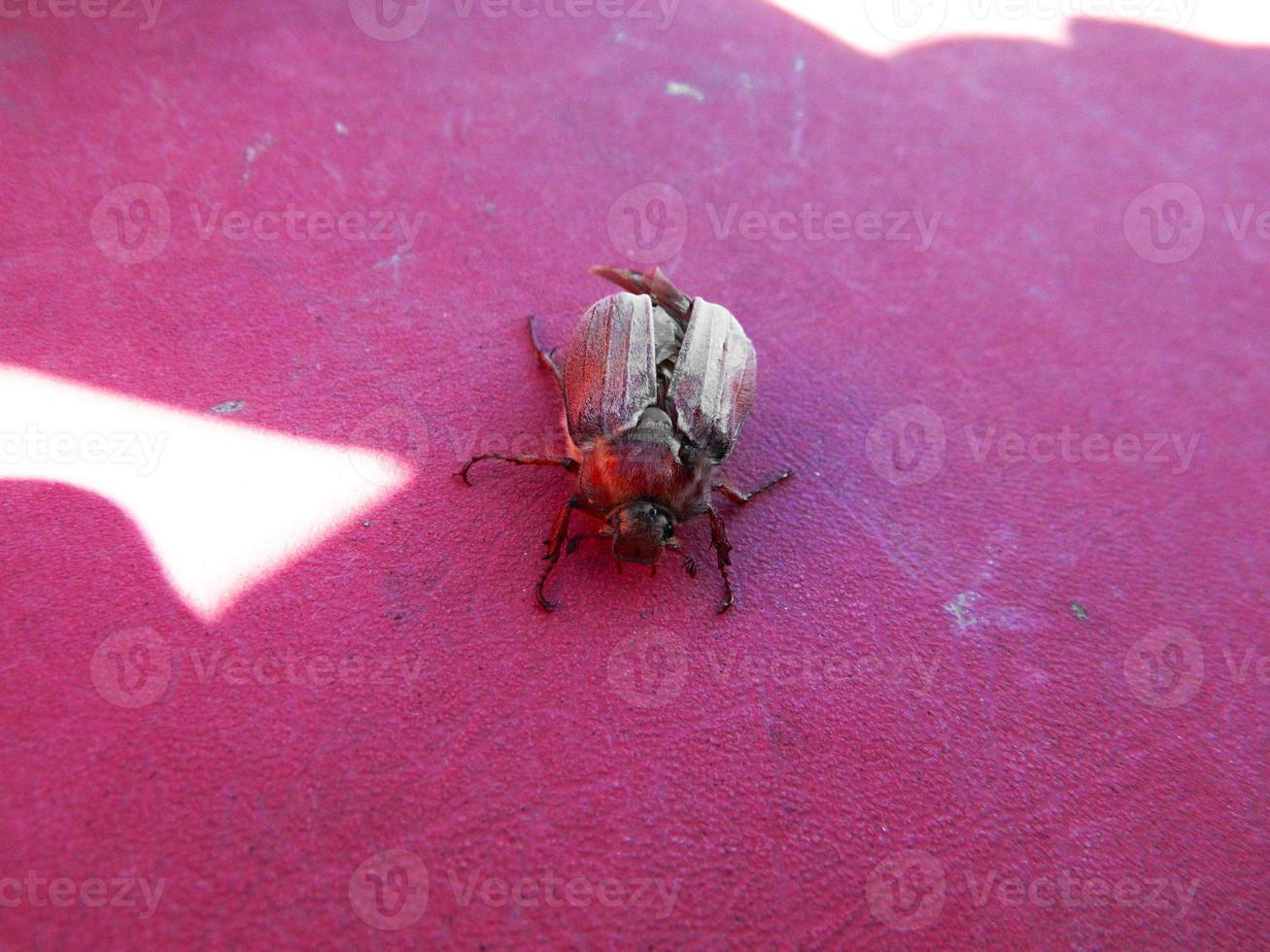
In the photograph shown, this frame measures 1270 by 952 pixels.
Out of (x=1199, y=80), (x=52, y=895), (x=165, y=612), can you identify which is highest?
(x=1199, y=80)

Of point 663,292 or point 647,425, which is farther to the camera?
point 663,292

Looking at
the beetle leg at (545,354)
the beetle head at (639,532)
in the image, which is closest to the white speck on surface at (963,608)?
the beetle head at (639,532)

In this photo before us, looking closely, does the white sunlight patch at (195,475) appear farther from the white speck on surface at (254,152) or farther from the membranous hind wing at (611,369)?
the white speck on surface at (254,152)

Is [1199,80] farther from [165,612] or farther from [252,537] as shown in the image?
[165,612]

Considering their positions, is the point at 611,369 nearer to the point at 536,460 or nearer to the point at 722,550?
the point at 536,460

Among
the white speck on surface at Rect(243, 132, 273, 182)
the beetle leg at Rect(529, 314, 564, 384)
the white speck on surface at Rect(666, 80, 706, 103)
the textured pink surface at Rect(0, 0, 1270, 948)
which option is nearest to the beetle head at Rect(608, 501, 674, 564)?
the textured pink surface at Rect(0, 0, 1270, 948)

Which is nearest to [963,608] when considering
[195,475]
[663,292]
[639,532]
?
[639,532]

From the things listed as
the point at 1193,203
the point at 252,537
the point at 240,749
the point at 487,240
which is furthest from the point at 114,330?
the point at 1193,203

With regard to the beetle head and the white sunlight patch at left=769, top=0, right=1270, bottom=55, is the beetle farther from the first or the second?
the white sunlight patch at left=769, top=0, right=1270, bottom=55
